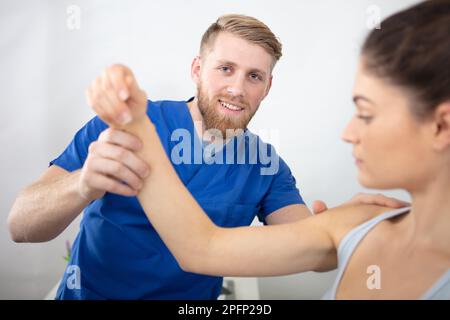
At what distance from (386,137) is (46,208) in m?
0.55

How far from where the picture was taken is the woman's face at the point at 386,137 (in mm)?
550

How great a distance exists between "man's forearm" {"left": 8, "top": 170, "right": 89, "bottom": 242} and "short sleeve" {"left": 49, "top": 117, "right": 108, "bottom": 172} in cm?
8

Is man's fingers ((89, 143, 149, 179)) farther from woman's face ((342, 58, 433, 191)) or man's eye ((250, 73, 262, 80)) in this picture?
man's eye ((250, 73, 262, 80))

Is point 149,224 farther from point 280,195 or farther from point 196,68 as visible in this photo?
point 196,68

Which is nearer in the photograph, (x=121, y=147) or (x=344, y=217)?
(x=121, y=147)

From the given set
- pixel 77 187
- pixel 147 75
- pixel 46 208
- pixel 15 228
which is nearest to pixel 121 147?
pixel 77 187

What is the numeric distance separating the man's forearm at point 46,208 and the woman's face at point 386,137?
42 cm

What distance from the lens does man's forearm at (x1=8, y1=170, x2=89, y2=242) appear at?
749 mm

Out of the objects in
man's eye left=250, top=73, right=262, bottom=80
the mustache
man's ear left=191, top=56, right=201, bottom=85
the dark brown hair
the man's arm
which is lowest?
the man's arm

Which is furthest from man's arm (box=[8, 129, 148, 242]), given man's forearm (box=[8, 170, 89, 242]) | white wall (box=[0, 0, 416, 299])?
white wall (box=[0, 0, 416, 299])

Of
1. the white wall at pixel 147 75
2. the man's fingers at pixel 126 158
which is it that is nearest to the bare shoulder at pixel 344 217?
the man's fingers at pixel 126 158

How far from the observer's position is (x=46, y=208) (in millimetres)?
794

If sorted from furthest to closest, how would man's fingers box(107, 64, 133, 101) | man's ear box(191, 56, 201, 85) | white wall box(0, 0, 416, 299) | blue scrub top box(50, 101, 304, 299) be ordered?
white wall box(0, 0, 416, 299) → man's ear box(191, 56, 201, 85) → blue scrub top box(50, 101, 304, 299) → man's fingers box(107, 64, 133, 101)

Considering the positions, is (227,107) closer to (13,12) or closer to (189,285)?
(189,285)
